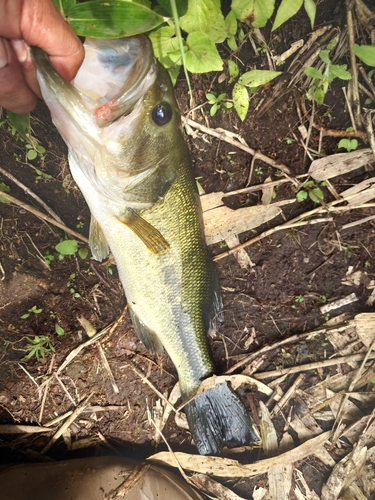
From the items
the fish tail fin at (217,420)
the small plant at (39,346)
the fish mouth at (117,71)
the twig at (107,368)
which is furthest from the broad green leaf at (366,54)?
the small plant at (39,346)

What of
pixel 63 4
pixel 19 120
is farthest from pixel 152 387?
pixel 63 4

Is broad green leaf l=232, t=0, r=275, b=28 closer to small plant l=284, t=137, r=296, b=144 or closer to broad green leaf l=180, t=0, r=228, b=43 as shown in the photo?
broad green leaf l=180, t=0, r=228, b=43

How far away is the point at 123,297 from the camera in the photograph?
2.33 m

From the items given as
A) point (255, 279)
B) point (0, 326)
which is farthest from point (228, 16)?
point (0, 326)

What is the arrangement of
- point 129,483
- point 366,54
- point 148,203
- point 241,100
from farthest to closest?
point 129,483
point 241,100
point 366,54
point 148,203

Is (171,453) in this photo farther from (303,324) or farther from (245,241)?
(245,241)

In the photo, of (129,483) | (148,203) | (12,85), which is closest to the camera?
(12,85)

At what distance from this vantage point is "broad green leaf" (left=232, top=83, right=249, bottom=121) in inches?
84.7

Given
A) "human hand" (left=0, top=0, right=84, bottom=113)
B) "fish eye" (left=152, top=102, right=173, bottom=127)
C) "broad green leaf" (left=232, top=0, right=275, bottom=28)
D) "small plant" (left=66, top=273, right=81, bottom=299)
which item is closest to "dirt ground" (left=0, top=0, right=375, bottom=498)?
"small plant" (left=66, top=273, right=81, bottom=299)

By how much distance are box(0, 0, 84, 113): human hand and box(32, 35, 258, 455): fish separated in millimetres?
46

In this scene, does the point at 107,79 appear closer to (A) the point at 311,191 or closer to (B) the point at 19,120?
(B) the point at 19,120

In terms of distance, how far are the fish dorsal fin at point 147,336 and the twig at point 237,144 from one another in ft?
4.09

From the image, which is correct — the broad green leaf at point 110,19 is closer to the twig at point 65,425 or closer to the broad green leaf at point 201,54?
the broad green leaf at point 201,54

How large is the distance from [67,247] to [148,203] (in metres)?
0.71
